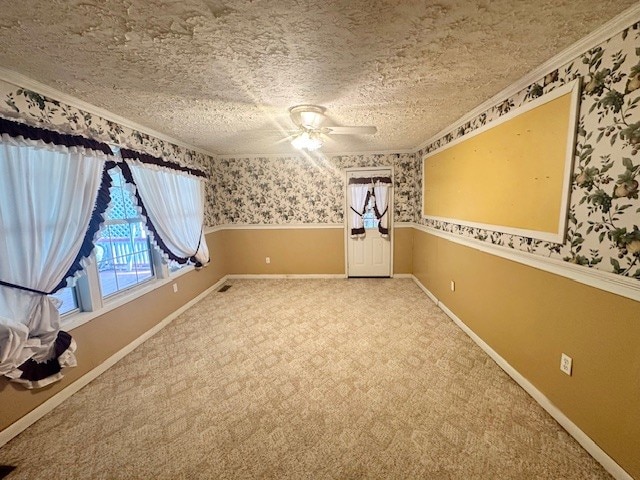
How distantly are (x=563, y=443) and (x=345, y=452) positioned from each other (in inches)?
50.4

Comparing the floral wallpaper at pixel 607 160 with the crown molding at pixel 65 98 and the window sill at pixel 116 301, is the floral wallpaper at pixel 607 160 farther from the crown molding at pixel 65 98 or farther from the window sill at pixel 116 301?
the window sill at pixel 116 301

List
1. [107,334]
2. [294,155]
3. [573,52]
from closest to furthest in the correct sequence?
[573,52] < [107,334] < [294,155]

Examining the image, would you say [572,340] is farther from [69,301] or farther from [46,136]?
[69,301]

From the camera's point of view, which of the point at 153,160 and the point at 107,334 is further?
the point at 153,160

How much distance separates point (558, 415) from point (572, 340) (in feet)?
1.71

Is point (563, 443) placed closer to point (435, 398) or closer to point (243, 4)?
point (435, 398)

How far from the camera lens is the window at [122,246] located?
2.57m

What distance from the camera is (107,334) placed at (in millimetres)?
2346

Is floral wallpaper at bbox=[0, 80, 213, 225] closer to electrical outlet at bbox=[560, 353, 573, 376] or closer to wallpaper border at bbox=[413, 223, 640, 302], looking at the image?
wallpaper border at bbox=[413, 223, 640, 302]

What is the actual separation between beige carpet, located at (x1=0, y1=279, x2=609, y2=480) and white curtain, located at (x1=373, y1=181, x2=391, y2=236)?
204cm

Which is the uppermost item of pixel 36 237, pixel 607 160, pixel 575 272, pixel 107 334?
pixel 607 160

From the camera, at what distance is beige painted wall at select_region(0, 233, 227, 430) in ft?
5.42

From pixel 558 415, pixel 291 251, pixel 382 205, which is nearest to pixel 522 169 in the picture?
pixel 558 415

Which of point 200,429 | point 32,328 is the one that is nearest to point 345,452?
point 200,429
